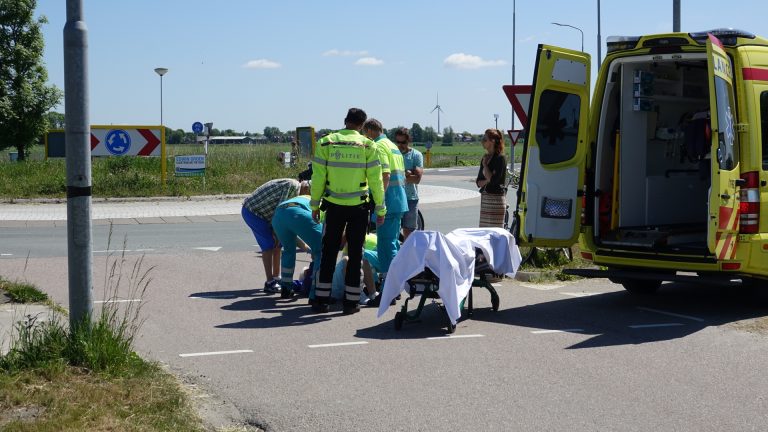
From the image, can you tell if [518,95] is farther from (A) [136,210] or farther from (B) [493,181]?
(A) [136,210]

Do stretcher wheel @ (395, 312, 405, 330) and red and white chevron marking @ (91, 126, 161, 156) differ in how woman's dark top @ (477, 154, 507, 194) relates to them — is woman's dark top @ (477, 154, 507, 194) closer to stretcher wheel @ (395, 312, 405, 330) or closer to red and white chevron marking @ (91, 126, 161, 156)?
stretcher wheel @ (395, 312, 405, 330)

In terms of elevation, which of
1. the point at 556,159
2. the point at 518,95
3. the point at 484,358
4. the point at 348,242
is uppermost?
the point at 518,95

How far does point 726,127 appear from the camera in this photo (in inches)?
358

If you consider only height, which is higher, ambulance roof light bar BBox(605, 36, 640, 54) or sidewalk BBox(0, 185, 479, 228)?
ambulance roof light bar BBox(605, 36, 640, 54)

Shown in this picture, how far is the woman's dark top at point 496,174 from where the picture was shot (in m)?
12.5

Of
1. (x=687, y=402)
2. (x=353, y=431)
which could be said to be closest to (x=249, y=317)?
(x=353, y=431)

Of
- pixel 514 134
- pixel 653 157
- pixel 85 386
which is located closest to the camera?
pixel 85 386

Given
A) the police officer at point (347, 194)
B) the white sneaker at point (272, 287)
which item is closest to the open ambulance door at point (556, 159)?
the police officer at point (347, 194)

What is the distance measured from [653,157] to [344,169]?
4.01m

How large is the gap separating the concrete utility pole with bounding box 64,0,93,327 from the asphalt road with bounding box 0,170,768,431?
42.7 inches

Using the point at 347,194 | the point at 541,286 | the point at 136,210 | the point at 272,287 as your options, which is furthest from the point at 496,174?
the point at 136,210

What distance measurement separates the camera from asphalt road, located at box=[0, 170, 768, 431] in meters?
6.30

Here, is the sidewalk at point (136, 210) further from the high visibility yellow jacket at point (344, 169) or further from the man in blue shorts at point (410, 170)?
the high visibility yellow jacket at point (344, 169)

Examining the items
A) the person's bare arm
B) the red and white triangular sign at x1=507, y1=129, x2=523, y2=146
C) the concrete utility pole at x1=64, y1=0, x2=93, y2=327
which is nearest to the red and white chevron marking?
the red and white triangular sign at x1=507, y1=129, x2=523, y2=146
